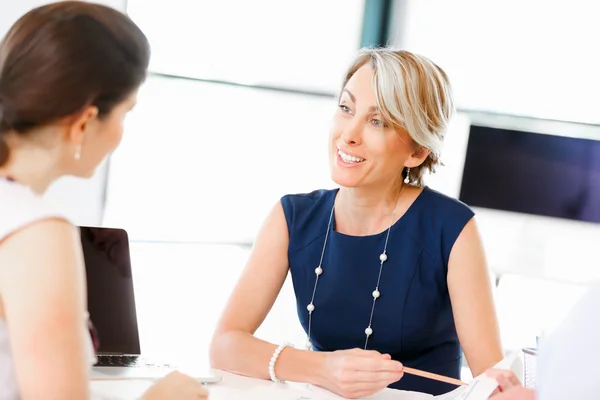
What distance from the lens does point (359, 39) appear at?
192 inches

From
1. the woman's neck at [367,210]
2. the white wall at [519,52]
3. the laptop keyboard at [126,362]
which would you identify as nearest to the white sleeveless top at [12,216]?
the laptop keyboard at [126,362]

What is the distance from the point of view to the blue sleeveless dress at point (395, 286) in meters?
2.11

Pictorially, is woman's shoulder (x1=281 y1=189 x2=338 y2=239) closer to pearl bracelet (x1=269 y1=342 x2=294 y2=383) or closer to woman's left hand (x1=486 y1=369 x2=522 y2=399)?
pearl bracelet (x1=269 y1=342 x2=294 y2=383)

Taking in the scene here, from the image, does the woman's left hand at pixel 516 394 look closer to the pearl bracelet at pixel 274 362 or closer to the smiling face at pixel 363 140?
the pearl bracelet at pixel 274 362

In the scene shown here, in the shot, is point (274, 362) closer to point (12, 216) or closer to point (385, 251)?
point (385, 251)

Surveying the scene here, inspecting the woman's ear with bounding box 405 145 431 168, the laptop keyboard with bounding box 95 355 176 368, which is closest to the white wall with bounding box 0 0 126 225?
the woman's ear with bounding box 405 145 431 168

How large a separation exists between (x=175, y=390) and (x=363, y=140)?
1.04 metres

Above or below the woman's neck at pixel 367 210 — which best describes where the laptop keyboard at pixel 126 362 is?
below

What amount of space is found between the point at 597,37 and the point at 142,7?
8.00 ft

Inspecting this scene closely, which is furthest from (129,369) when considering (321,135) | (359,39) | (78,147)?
(359,39)

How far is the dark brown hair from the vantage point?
1029 mm

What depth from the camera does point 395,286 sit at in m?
2.14

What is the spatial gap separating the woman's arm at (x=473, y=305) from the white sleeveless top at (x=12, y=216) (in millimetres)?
1119

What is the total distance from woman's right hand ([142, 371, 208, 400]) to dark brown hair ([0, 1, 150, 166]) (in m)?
0.42
